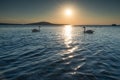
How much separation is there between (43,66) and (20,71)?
226 cm

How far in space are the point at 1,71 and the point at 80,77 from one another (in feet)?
20.6

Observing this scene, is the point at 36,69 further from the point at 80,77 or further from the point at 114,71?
the point at 114,71

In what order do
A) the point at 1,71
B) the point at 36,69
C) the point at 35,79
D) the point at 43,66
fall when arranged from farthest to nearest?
the point at 43,66
the point at 36,69
the point at 1,71
the point at 35,79

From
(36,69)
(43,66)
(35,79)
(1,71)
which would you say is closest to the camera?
(35,79)

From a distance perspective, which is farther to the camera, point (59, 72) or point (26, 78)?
point (59, 72)

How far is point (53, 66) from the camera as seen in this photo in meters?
12.4

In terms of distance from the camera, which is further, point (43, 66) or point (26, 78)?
point (43, 66)

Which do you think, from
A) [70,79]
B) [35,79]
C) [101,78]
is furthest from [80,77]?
A: [35,79]

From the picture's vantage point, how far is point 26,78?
30.8ft

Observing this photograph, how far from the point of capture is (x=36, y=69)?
37.5 feet

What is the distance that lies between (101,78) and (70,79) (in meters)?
2.27

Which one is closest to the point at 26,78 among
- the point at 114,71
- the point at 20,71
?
the point at 20,71

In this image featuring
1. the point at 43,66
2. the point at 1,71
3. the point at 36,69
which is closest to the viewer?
the point at 1,71

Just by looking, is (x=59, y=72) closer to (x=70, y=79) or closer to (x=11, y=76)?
(x=70, y=79)
